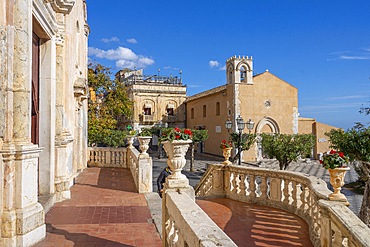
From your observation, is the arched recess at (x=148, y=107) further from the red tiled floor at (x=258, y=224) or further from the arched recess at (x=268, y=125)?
the red tiled floor at (x=258, y=224)

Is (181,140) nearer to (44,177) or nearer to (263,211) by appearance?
(263,211)

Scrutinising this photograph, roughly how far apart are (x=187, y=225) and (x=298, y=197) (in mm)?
4304

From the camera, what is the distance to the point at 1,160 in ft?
14.3

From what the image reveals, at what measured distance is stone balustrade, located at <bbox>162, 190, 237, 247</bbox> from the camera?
243 cm

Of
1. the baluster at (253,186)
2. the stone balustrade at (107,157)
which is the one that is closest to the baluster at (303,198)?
the baluster at (253,186)

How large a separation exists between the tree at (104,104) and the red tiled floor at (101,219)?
12.4 metres

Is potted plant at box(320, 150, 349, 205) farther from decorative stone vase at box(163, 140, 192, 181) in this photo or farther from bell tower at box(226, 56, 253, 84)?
bell tower at box(226, 56, 253, 84)

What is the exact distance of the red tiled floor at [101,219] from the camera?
4867 mm

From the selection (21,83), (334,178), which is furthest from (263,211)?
(21,83)

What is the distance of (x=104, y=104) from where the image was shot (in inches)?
974

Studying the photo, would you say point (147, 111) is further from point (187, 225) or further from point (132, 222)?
point (187, 225)

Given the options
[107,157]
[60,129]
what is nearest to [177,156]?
[60,129]

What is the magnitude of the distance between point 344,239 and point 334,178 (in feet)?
3.51

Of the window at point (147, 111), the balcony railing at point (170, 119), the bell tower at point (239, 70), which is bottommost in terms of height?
the balcony railing at point (170, 119)
